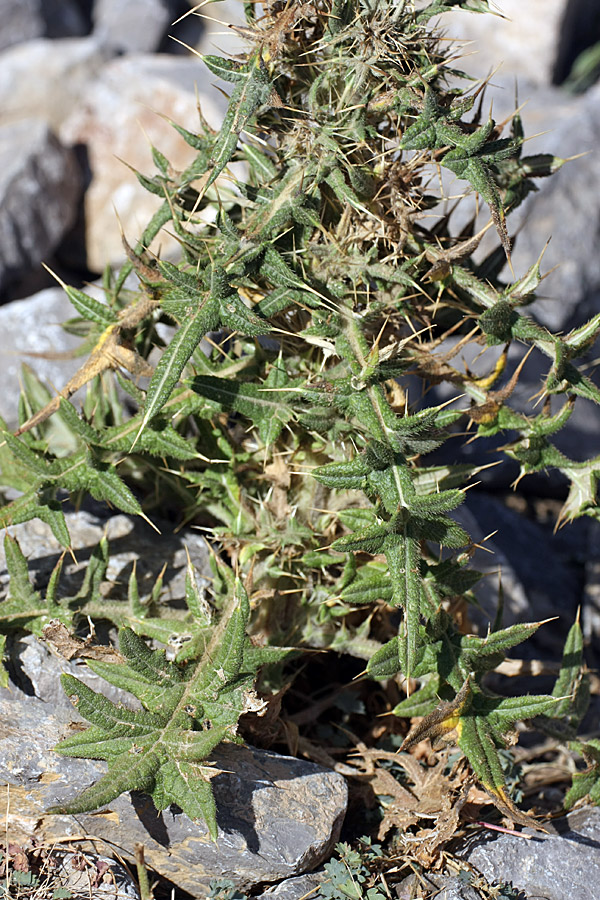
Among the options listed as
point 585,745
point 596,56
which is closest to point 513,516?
point 585,745

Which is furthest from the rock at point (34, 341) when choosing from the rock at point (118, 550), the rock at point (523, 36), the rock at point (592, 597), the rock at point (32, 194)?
the rock at point (523, 36)

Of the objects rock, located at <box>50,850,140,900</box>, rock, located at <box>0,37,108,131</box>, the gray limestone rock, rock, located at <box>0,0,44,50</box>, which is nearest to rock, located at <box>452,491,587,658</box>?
the gray limestone rock

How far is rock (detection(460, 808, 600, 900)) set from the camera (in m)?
2.02

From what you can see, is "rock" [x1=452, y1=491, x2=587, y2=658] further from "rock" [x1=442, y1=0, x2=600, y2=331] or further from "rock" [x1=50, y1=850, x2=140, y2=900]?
"rock" [x1=50, y1=850, x2=140, y2=900]

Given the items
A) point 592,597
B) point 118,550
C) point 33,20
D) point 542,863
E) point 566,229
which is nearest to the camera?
point 542,863

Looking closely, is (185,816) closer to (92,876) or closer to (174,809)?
(174,809)

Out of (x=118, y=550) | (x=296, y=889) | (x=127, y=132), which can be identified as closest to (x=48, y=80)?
(x=127, y=132)

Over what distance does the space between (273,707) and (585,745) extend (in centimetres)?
98

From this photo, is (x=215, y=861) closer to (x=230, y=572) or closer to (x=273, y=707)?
(x=273, y=707)

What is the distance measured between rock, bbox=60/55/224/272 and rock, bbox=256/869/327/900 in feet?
13.1

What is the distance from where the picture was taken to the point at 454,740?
6.55 feet

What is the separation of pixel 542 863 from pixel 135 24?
7.42 metres

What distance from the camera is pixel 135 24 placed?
704 centimetres

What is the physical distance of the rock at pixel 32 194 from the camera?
16.2ft
